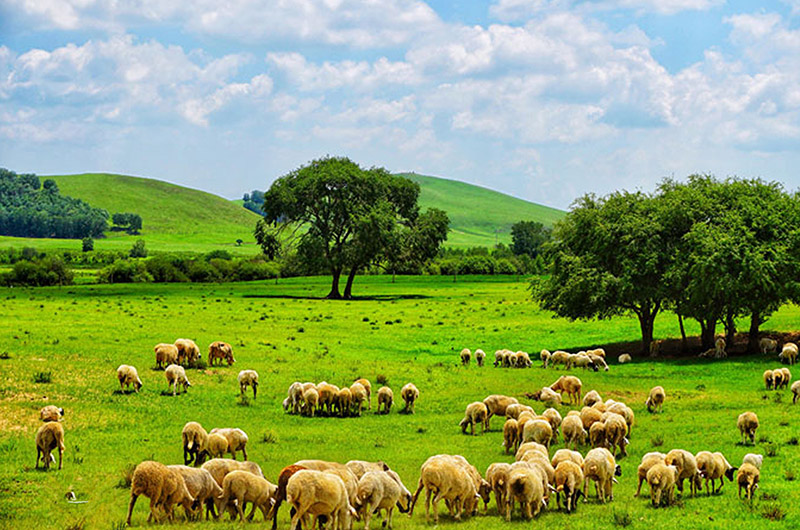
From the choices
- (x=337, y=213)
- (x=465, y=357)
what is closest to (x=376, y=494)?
(x=465, y=357)

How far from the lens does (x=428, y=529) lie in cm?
1486

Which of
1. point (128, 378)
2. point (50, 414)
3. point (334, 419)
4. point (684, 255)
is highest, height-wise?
point (684, 255)

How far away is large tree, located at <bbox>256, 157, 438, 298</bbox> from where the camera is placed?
8981 centimetres

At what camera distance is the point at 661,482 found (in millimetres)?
16328

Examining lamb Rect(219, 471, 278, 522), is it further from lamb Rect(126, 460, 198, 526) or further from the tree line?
the tree line

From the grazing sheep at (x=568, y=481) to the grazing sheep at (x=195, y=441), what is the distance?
875 cm

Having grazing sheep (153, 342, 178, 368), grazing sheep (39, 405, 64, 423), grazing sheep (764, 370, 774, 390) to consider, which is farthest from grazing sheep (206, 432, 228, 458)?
grazing sheep (764, 370, 774, 390)

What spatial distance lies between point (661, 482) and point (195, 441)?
11.2 m

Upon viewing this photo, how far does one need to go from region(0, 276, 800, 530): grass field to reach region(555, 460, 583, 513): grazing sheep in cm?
31

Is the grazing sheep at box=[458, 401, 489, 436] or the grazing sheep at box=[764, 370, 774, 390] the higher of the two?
the grazing sheep at box=[764, 370, 774, 390]

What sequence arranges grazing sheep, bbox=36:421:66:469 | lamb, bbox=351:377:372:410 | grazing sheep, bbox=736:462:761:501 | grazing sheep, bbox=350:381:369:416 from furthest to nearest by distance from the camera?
1. lamb, bbox=351:377:372:410
2. grazing sheep, bbox=350:381:369:416
3. grazing sheep, bbox=36:421:66:469
4. grazing sheep, bbox=736:462:761:501

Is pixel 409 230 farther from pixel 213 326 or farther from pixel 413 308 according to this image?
pixel 213 326

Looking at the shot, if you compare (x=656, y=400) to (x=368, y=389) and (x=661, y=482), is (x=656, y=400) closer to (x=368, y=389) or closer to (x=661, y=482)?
(x=368, y=389)

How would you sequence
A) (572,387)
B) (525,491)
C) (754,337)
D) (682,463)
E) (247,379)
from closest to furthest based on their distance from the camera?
(525,491) → (682,463) → (247,379) → (572,387) → (754,337)
